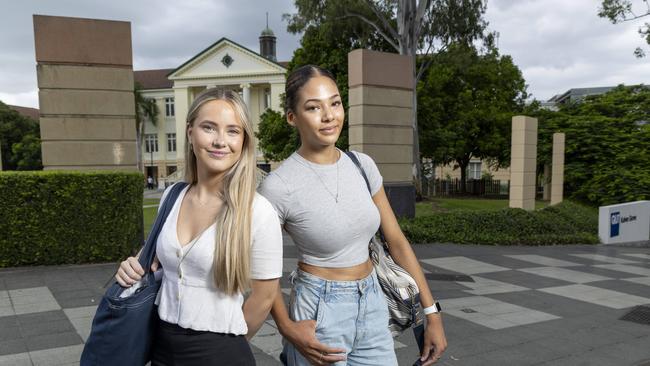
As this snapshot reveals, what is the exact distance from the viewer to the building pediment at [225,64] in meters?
44.8

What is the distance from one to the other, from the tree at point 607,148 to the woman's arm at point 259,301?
1805 centimetres

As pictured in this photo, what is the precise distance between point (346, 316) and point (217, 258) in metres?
0.60

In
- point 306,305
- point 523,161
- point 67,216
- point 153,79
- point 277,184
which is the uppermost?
point 153,79

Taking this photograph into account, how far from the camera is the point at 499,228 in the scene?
11.9m

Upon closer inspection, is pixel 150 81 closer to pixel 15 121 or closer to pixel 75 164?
pixel 15 121

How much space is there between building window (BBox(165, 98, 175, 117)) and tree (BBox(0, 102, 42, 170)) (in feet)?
42.5

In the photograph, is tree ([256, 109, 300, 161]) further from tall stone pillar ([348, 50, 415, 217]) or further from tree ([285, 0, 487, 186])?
tall stone pillar ([348, 50, 415, 217])

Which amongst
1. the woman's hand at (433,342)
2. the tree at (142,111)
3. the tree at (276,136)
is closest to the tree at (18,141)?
the tree at (142,111)

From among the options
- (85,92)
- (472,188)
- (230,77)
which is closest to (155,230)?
(85,92)

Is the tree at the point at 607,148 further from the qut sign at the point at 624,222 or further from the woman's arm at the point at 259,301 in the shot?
the woman's arm at the point at 259,301

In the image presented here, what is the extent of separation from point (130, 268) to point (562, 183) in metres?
18.7

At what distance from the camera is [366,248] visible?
198 centimetres

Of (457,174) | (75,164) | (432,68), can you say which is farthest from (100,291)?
(457,174)

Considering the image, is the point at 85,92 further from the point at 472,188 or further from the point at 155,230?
the point at 472,188
